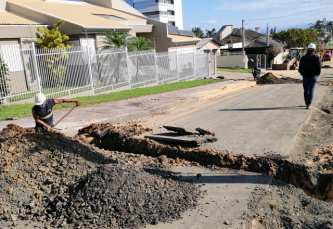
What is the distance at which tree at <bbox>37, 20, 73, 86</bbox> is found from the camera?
1291cm

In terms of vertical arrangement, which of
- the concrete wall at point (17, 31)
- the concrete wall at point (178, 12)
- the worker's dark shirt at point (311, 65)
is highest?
the concrete wall at point (178, 12)

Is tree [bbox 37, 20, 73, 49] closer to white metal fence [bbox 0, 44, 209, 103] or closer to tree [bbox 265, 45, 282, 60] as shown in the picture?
white metal fence [bbox 0, 44, 209, 103]

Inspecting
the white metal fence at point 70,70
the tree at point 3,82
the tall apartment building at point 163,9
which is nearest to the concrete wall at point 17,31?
the white metal fence at point 70,70

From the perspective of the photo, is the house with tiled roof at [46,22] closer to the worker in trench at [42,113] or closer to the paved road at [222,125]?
the paved road at [222,125]

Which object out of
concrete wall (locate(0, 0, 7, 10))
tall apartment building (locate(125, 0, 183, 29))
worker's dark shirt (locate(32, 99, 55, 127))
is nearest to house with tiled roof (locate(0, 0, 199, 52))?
concrete wall (locate(0, 0, 7, 10))

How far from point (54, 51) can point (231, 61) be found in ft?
89.6

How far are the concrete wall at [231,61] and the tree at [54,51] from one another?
81.7ft

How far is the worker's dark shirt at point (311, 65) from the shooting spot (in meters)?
8.79

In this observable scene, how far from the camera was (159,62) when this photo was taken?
19.2 m

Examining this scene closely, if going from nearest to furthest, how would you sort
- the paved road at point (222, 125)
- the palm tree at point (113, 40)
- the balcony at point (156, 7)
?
the paved road at point (222, 125) → the palm tree at point (113, 40) → the balcony at point (156, 7)

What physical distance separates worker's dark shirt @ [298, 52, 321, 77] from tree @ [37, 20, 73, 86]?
931 cm

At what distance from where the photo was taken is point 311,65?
8.84 meters

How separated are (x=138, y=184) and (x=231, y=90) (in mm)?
12963

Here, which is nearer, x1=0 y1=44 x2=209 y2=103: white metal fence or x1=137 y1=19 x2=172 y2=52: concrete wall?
x1=0 y1=44 x2=209 y2=103: white metal fence
